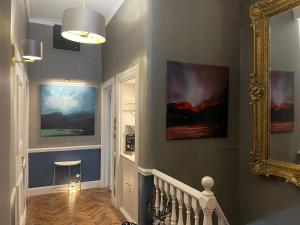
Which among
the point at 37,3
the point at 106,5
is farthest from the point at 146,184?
the point at 37,3

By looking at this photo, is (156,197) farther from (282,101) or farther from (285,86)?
(285,86)

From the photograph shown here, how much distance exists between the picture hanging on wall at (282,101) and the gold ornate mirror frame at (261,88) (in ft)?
0.21

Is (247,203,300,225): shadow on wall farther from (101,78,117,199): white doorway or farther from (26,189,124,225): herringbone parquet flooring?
(101,78,117,199): white doorway

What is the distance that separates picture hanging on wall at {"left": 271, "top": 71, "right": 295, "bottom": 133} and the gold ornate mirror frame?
65 mm

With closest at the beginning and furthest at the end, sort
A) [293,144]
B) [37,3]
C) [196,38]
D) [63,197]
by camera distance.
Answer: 1. [293,144]
2. [196,38]
3. [37,3]
4. [63,197]

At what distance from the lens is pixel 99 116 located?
16.7 feet

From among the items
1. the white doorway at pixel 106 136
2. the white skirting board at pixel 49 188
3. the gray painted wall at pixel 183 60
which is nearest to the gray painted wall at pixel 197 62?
the gray painted wall at pixel 183 60

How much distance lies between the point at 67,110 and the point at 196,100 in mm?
2907

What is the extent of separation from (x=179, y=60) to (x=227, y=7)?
42.8 inches

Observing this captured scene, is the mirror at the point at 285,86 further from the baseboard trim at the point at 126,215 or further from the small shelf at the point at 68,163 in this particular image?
the small shelf at the point at 68,163

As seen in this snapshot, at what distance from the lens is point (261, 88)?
2.73m

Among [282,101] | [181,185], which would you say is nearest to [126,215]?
[181,185]

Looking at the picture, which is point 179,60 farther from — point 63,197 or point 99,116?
point 63,197

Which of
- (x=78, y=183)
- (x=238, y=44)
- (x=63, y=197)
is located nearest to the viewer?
(x=238, y=44)
